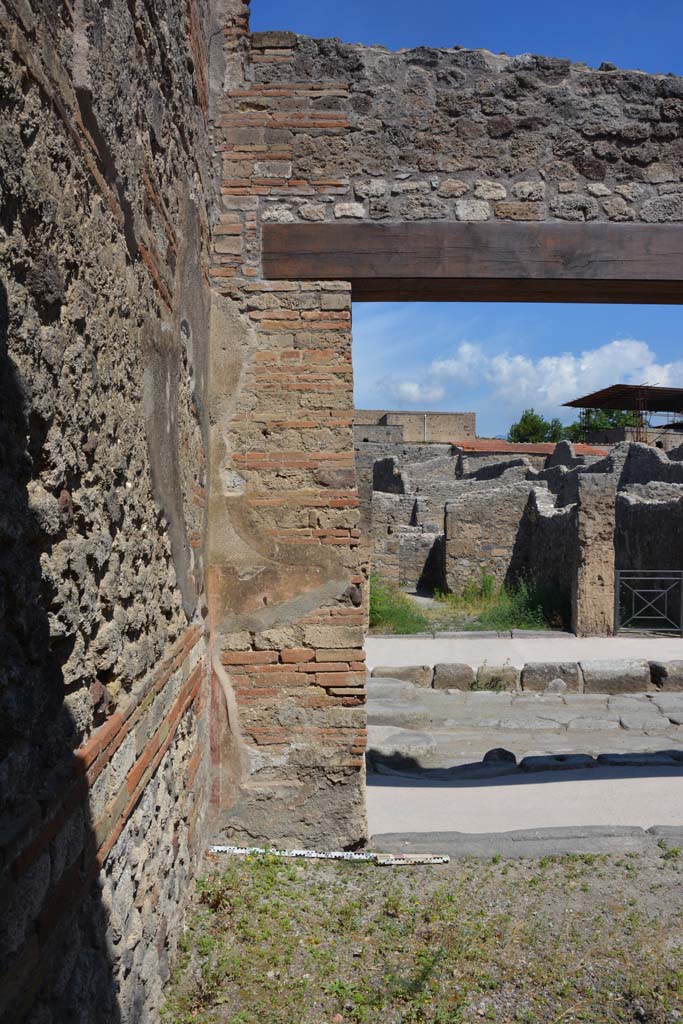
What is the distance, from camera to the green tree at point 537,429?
47.6 meters

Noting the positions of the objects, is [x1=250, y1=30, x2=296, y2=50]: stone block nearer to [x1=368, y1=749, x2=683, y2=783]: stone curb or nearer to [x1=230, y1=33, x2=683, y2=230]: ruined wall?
[x1=230, y1=33, x2=683, y2=230]: ruined wall

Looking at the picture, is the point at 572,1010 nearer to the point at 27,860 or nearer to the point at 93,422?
the point at 27,860

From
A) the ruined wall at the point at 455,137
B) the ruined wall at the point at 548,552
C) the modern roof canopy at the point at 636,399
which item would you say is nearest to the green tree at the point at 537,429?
the modern roof canopy at the point at 636,399

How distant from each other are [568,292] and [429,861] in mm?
2925

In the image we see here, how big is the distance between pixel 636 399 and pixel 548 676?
2652cm

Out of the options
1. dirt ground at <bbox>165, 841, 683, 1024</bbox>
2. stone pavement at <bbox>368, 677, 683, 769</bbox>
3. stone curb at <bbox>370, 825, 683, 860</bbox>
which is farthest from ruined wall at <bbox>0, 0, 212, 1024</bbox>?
stone pavement at <bbox>368, 677, 683, 769</bbox>

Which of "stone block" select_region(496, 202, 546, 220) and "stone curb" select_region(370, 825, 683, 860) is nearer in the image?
"stone curb" select_region(370, 825, 683, 860)

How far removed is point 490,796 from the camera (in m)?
4.60

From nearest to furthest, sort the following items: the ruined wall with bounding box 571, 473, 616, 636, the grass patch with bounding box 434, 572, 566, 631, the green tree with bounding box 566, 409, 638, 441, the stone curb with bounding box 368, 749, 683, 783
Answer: the stone curb with bounding box 368, 749, 683, 783
the ruined wall with bounding box 571, 473, 616, 636
the grass patch with bounding box 434, 572, 566, 631
the green tree with bounding box 566, 409, 638, 441

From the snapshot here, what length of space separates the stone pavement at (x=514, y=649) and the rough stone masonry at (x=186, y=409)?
17.0 feet

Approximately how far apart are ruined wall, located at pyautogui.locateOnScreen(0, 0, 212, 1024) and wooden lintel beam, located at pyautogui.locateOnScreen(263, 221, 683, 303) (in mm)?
855

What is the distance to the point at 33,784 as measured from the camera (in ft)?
4.68

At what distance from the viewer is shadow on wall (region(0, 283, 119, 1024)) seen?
1327 millimetres

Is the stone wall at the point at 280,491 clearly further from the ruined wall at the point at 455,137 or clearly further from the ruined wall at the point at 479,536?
the ruined wall at the point at 479,536
